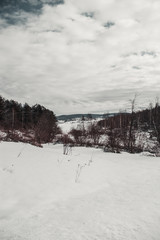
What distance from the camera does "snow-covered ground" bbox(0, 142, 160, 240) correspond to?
8.08 ft

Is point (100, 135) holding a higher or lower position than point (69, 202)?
higher

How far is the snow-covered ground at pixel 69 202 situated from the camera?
8.08 feet

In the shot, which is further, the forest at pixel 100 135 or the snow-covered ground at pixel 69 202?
the forest at pixel 100 135

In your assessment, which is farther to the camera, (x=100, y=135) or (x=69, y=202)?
(x=100, y=135)

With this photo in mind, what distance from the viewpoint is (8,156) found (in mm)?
4930

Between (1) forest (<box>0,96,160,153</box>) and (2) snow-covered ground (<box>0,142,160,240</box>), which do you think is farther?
(1) forest (<box>0,96,160,153</box>)

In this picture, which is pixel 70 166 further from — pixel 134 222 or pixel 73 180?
pixel 134 222

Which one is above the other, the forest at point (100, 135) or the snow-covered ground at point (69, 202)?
the forest at point (100, 135)

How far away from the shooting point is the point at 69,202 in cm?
360

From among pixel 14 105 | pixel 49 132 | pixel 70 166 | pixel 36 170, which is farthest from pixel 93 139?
pixel 14 105

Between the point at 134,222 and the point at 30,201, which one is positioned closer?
the point at 134,222

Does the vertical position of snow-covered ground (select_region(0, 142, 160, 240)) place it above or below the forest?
below

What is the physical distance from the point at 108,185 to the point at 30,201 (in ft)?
7.16

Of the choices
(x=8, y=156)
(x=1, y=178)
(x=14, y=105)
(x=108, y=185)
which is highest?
(x=14, y=105)
